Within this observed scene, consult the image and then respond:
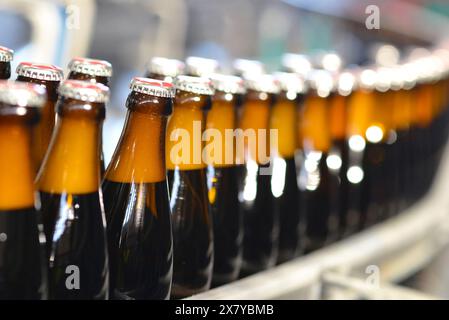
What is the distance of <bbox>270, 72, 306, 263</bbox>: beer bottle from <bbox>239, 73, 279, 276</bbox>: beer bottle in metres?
0.02

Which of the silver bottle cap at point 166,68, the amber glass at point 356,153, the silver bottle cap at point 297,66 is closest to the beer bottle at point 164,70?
the silver bottle cap at point 166,68

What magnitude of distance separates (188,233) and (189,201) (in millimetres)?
38

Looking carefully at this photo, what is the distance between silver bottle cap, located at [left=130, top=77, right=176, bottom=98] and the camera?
547 mm

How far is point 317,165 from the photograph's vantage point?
100 centimetres

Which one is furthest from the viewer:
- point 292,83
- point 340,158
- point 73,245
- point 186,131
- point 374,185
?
point 374,185

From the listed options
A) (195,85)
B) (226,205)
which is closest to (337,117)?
(226,205)

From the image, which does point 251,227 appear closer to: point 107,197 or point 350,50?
point 107,197

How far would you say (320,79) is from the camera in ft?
3.17

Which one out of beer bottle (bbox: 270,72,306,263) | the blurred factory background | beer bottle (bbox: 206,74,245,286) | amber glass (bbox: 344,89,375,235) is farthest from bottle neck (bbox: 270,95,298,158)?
the blurred factory background

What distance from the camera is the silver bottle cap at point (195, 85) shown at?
621 mm

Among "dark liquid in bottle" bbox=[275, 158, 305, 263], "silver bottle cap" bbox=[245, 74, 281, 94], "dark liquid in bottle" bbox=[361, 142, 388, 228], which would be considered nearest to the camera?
"silver bottle cap" bbox=[245, 74, 281, 94]

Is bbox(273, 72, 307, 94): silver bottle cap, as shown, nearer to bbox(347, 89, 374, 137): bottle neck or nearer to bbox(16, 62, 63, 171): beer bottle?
bbox(347, 89, 374, 137): bottle neck

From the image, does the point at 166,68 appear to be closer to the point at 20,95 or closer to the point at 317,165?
the point at 20,95

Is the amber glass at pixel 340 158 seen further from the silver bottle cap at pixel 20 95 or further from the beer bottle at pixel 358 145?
the silver bottle cap at pixel 20 95
